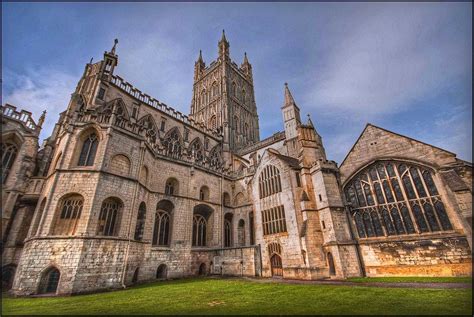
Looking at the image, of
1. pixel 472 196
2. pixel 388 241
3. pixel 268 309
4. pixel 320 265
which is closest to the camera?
pixel 268 309

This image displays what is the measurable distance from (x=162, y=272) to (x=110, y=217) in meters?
6.66

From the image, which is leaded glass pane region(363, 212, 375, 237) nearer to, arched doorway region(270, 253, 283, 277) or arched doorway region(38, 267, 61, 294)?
arched doorway region(270, 253, 283, 277)

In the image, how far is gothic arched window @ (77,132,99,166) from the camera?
15383 millimetres

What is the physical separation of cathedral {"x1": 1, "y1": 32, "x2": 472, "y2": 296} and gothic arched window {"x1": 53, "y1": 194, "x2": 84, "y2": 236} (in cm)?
6

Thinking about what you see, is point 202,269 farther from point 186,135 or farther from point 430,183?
point 430,183

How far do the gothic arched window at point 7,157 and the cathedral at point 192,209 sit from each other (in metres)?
0.08

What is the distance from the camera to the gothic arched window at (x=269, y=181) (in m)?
20.6

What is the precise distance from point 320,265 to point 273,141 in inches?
880

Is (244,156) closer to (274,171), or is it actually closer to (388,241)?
(274,171)

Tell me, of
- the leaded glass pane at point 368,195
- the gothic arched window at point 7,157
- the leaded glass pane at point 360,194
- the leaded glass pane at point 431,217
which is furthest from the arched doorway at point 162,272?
the leaded glass pane at point 431,217

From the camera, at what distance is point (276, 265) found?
60.4ft

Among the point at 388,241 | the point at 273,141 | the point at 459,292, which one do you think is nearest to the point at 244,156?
the point at 273,141

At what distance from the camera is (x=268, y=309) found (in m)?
7.05

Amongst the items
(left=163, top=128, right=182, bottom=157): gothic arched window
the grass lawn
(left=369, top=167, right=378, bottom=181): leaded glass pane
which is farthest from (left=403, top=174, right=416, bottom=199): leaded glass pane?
(left=163, top=128, right=182, bottom=157): gothic arched window
